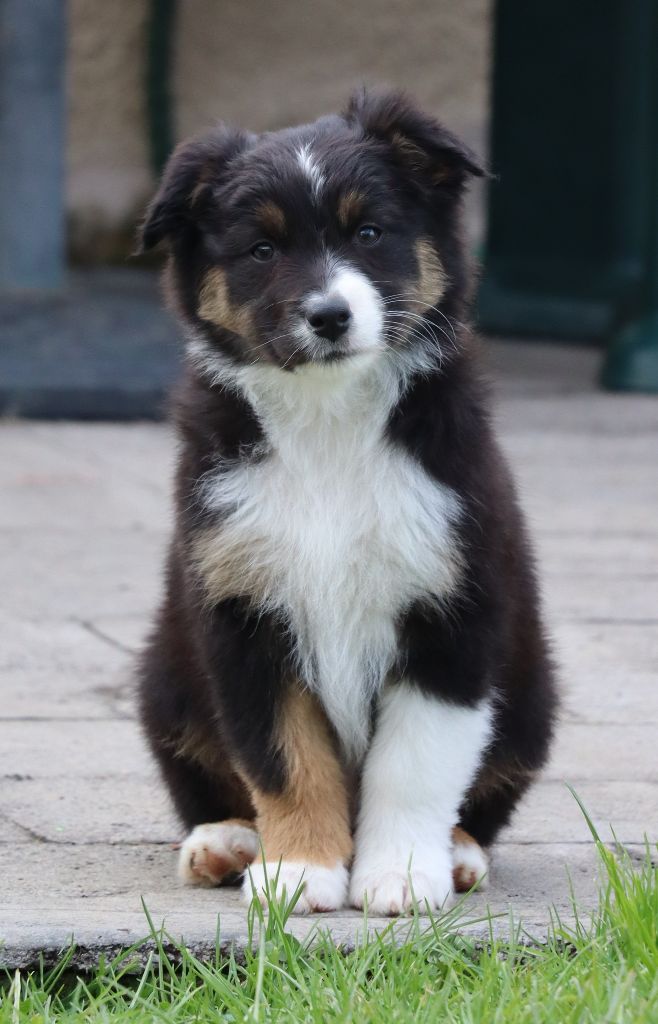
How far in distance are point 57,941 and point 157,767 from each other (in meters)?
0.83

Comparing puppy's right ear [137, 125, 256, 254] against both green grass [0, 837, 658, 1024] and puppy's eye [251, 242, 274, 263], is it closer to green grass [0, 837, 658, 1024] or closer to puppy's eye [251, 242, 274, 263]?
puppy's eye [251, 242, 274, 263]

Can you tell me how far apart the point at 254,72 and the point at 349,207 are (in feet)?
33.0

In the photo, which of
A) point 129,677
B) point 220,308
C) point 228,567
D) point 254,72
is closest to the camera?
point 228,567

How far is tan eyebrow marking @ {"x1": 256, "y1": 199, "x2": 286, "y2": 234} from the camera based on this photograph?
3.26 meters

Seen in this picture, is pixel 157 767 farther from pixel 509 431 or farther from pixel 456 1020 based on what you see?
pixel 509 431

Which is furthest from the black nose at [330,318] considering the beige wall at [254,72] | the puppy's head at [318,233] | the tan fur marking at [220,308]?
the beige wall at [254,72]

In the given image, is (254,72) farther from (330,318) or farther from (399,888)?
(399,888)

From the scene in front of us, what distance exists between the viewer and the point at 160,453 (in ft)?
27.2

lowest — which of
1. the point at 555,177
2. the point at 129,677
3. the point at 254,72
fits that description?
the point at 555,177

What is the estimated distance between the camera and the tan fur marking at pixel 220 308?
3.40m

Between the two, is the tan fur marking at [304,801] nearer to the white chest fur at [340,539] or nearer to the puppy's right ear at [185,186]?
the white chest fur at [340,539]

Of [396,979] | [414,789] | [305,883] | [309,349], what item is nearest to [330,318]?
[309,349]

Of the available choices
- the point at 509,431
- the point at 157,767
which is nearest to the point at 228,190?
the point at 157,767

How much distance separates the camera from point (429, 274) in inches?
134
